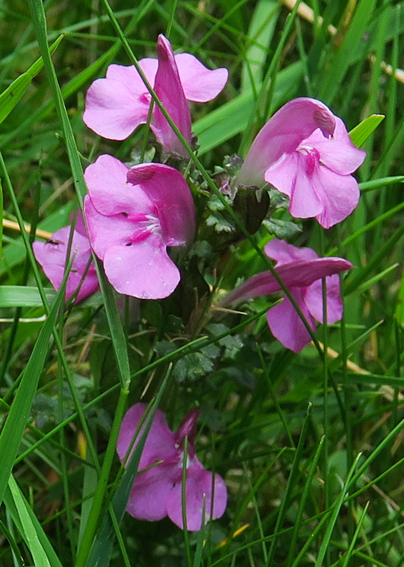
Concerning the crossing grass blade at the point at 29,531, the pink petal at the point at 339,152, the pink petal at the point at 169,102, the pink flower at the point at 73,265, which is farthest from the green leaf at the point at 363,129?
the crossing grass blade at the point at 29,531

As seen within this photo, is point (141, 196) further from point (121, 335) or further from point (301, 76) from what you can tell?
point (301, 76)

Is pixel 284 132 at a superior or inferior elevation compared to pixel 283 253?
superior

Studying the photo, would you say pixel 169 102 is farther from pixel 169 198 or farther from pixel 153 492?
pixel 153 492

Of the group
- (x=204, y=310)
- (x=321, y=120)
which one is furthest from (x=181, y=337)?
(x=321, y=120)

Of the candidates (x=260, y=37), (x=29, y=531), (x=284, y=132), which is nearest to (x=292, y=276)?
(x=284, y=132)

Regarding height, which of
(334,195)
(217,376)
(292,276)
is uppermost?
(334,195)

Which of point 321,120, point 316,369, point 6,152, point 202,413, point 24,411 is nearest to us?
point 24,411

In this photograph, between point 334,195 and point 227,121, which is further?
point 227,121
